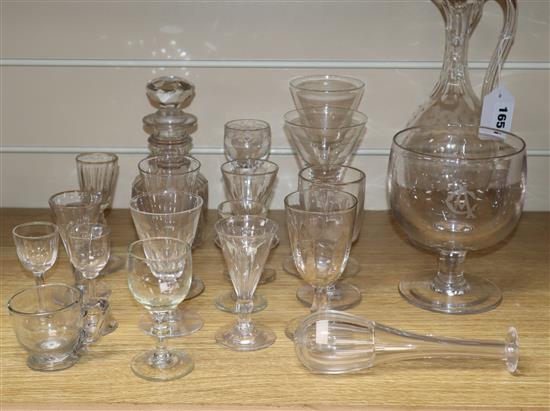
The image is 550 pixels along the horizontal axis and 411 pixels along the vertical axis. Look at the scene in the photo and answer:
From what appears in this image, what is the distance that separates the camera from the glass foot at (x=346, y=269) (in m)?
1.35

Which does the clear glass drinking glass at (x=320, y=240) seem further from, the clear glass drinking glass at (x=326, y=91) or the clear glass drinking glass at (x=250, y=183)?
the clear glass drinking glass at (x=326, y=91)

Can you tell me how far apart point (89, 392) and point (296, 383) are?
0.84ft

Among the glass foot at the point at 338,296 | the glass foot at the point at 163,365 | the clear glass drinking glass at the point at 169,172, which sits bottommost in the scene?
the glass foot at the point at 338,296

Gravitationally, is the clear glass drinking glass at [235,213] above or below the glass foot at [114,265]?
above

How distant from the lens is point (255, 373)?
1.07 metres

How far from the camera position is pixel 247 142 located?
1396 millimetres

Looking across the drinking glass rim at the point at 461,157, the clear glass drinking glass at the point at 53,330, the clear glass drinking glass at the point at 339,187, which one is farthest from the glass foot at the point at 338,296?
the clear glass drinking glass at the point at 53,330

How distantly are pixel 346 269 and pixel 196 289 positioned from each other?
0.25m

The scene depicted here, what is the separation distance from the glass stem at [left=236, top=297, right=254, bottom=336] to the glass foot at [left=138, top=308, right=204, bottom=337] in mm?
62

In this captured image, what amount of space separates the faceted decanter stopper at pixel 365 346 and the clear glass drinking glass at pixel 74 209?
38 centimetres

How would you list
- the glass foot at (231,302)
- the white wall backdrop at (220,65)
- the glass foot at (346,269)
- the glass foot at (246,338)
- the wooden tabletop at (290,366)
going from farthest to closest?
1. the white wall backdrop at (220,65)
2. the glass foot at (346,269)
3. the glass foot at (231,302)
4. the glass foot at (246,338)
5. the wooden tabletop at (290,366)

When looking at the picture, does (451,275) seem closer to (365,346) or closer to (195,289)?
(365,346)

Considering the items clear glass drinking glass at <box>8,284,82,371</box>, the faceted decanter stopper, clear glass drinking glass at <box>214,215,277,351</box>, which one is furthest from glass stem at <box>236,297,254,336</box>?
clear glass drinking glass at <box>8,284,82,371</box>

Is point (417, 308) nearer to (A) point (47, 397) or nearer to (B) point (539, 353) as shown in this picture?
(B) point (539, 353)
